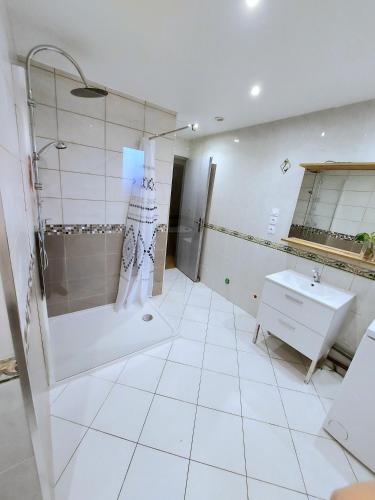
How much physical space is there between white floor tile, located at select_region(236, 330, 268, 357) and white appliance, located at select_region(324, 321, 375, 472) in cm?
74

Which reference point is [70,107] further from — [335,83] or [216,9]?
[335,83]

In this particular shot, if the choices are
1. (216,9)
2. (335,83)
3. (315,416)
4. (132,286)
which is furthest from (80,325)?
(335,83)

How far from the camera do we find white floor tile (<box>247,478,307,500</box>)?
3.39 ft

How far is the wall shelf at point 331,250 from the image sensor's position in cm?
159

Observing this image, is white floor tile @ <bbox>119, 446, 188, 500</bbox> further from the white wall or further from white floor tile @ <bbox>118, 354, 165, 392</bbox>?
the white wall

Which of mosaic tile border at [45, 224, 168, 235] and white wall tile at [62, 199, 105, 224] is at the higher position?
white wall tile at [62, 199, 105, 224]

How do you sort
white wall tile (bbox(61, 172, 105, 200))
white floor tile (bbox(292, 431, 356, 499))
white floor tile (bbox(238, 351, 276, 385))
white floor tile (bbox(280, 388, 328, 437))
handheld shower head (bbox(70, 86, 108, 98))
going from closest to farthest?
white floor tile (bbox(292, 431, 356, 499))
handheld shower head (bbox(70, 86, 108, 98))
white floor tile (bbox(280, 388, 328, 437))
white floor tile (bbox(238, 351, 276, 385))
white wall tile (bbox(61, 172, 105, 200))

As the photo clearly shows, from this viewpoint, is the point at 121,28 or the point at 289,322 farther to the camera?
the point at 289,322

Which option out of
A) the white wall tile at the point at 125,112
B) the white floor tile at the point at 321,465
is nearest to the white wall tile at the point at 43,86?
the white wall tile at the point at 125,112

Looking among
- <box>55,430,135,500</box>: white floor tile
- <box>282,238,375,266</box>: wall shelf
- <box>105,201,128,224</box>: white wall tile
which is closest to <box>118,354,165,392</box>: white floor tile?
<box>55,430,135,500</box>: white floor tile

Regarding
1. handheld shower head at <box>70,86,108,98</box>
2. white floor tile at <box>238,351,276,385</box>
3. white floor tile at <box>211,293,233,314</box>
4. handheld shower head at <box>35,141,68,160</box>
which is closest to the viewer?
handheld shower head at <box>70,86,108,98</box>

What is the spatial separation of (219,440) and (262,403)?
428mm

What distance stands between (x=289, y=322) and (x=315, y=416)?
622 mm

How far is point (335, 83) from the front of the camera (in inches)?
53.7
